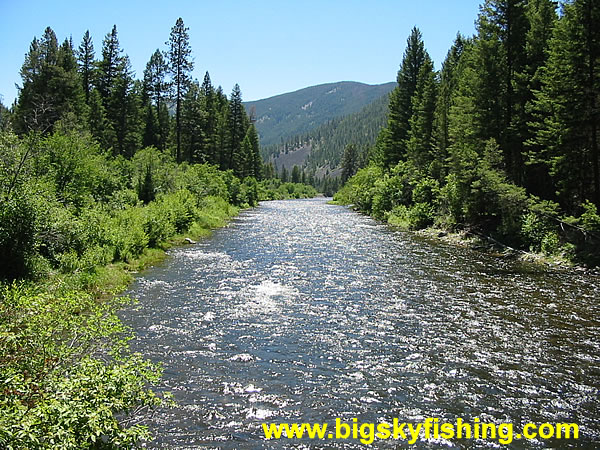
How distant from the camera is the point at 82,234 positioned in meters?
15.5

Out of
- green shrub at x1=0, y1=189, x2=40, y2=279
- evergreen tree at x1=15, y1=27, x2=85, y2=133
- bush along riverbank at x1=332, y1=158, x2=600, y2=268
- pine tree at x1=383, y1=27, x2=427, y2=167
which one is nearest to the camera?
green shrub at x1=0, y1=189, x2=40, y2=279

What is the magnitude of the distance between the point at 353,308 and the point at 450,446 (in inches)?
270

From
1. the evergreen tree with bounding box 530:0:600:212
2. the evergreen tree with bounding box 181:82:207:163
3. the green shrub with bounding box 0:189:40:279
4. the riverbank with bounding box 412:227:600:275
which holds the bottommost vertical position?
the riverbank with bounding box 412:227:600:275

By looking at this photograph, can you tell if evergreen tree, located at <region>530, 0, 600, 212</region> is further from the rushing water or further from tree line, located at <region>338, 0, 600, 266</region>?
the rushing water

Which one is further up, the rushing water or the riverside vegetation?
the riverside vegetation

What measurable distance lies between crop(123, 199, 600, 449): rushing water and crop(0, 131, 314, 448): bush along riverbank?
108 cm

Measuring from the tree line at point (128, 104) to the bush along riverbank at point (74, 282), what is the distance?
992 cm

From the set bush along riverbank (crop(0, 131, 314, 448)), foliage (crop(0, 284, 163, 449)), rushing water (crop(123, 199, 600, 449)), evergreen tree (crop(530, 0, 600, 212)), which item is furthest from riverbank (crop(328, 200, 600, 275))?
foliage (crop(0, 284, 163, 449))

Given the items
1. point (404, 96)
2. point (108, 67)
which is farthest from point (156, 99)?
point (404, 96)

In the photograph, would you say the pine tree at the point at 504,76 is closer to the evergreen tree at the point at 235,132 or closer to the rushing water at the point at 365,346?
the rushing water at the point at 365,346

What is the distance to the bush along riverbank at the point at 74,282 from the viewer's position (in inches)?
184

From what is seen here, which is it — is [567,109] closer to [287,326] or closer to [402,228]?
[402,228]

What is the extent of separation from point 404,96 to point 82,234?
5022 cm

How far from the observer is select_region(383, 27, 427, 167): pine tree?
5662 centimetres
